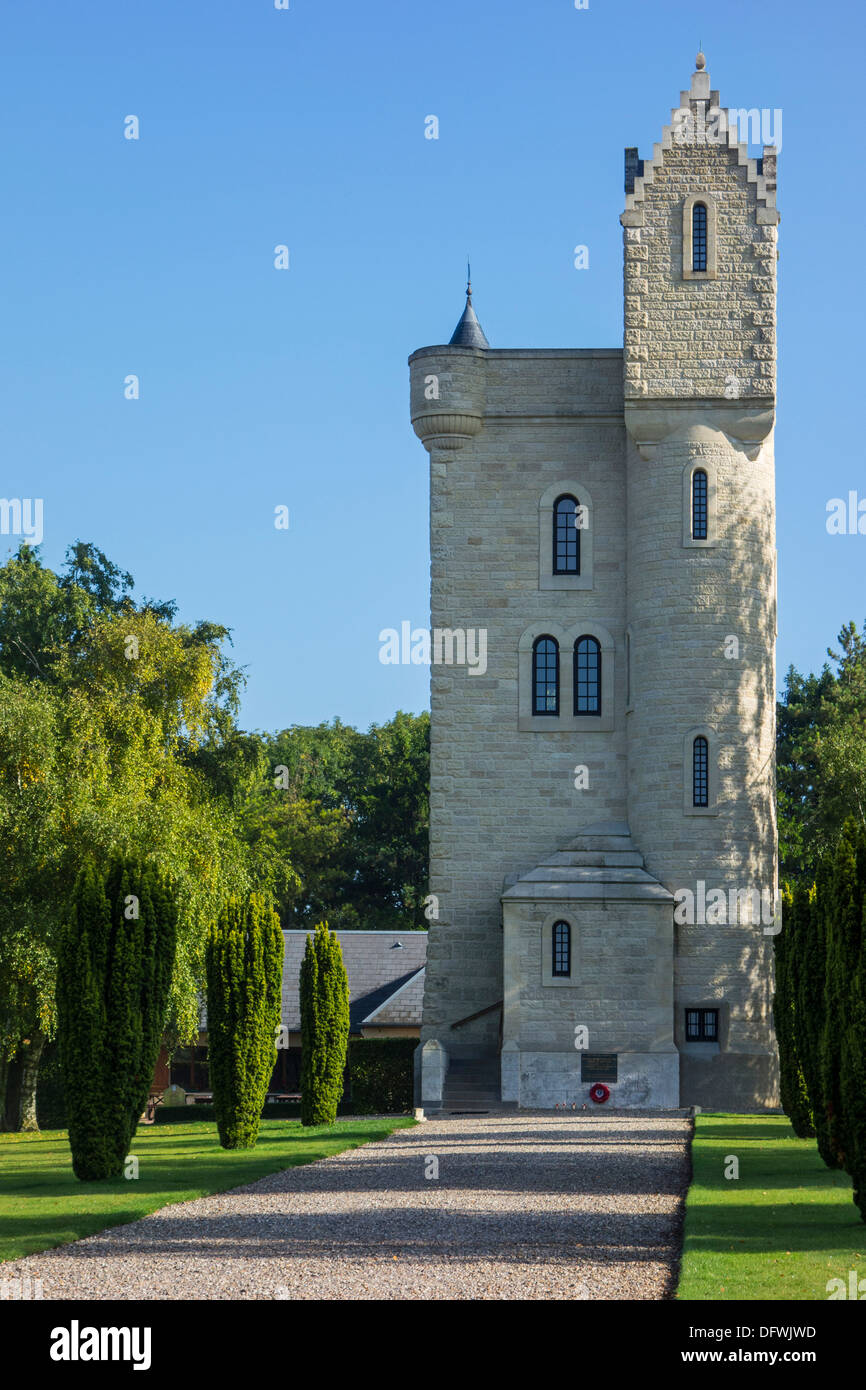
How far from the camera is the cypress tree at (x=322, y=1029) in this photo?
97.7ft

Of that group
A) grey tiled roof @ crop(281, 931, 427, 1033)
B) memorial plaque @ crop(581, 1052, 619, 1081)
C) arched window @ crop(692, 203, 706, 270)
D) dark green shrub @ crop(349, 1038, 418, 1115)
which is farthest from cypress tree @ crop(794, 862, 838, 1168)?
grey tiled roof @ crop(281, 931, 427, 1033)

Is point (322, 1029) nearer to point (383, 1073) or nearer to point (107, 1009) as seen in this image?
point (383, 1073)

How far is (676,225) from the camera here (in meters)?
35.0

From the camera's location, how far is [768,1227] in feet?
48.8

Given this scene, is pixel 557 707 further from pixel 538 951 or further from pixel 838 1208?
pixel 838 1208

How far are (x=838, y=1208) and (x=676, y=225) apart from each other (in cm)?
2392

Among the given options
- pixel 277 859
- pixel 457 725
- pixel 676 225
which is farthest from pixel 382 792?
pixel 676 225

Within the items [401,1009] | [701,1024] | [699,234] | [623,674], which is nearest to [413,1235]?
[701,1024]

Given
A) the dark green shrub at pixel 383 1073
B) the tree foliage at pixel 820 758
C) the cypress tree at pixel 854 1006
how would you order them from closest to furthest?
the cypress tree at pixel 854 1006
the dark green shrub at pixel 383 1073
the tree foliage at pixel 820 758

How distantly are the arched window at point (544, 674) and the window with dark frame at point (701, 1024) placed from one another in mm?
7063

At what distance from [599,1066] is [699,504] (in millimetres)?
11396

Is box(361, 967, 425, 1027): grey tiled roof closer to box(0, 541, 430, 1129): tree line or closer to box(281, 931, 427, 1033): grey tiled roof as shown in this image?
box(281, 931, 427, 1033): grey tiled roof

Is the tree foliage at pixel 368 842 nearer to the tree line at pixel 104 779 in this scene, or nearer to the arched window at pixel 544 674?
the tree line at pixel 104 779

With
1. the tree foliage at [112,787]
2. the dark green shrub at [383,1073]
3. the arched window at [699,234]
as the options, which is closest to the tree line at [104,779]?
the tree foliage at [112,787]
